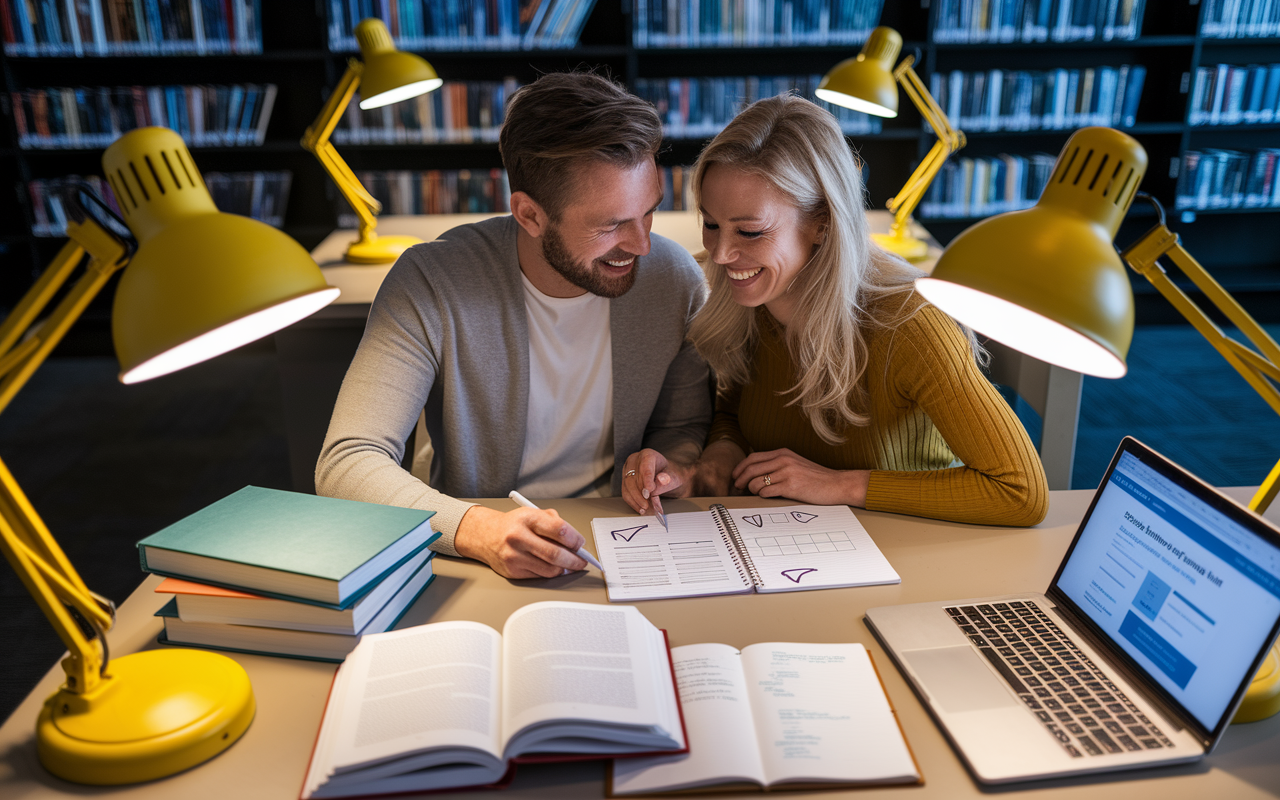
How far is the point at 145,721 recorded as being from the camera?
81cm

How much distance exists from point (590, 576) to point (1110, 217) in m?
0.71

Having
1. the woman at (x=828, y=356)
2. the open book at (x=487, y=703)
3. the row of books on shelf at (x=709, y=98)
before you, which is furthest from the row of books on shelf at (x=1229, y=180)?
the open book at (x=487, y=703)

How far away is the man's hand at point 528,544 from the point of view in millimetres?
1095

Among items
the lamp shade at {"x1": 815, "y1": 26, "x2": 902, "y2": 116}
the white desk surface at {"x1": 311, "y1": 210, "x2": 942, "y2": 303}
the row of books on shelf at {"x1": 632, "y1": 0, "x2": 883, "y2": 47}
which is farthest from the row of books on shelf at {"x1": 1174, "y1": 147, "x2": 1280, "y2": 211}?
the lamp shade at {"x1": 815, "y1": 26, "x2": 902, "y2": 116}

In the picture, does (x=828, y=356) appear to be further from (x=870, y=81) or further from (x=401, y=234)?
(x=401, y=234)

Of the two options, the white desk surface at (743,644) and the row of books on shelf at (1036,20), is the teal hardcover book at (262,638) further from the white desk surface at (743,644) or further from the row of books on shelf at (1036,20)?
the row of books on shelf at (1036,20)

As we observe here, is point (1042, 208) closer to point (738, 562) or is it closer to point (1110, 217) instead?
point (1110, 217)

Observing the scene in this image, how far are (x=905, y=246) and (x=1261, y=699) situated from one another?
186cm

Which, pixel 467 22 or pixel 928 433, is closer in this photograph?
pixel 928 433

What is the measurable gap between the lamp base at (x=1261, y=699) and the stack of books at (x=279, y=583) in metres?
0.87

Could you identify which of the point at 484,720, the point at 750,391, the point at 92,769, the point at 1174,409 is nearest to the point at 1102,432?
the point at 1174,409

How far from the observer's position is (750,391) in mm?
1579

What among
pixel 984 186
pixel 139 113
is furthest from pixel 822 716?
pixel 139 113

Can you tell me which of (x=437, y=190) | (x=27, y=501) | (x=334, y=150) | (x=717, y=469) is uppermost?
(x=334, y=150)
